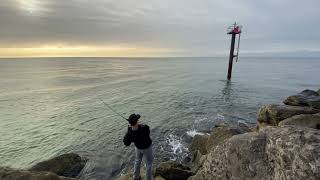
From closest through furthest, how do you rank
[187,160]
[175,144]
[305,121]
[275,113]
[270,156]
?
[270,156] → [305,121] → [275,113] → [187,160] → [175,144]

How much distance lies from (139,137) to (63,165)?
23.9 feet

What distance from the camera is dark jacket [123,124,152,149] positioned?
30.7 feet

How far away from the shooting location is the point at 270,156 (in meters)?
6.49

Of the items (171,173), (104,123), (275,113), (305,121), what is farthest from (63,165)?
(305,121)

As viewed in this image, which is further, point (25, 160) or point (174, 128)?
point (174, 128)

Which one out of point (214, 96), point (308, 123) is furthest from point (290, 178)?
point (214, 96)

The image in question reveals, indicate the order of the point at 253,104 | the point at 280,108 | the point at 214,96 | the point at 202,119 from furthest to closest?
the point at 214,96 < the point at 253,104 < the point at 202,119 < the point at 280,108

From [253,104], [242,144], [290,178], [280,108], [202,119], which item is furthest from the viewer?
[253,104]

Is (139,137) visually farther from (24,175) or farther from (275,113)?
(275,113)

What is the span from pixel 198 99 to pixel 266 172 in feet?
102

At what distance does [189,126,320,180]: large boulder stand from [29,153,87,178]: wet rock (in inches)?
362

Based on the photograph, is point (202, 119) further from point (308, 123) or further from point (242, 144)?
point (242, 144)

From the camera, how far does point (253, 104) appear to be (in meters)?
34.3

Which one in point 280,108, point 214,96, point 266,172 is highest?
point 266,172
